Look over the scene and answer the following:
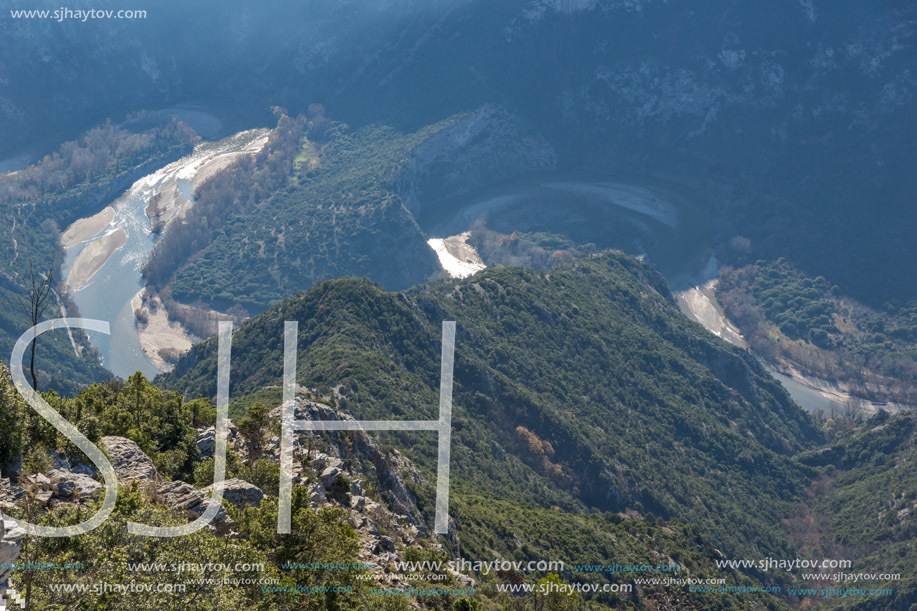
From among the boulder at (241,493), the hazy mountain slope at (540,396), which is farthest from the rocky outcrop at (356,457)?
the hazy mountain slope at (540,396)

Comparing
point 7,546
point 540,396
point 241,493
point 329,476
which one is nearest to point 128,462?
point 241,493

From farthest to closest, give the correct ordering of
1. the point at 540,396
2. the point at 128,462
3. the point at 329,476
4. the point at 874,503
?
the point at 540,396 → the point at 874,503 → the point at 329,476 → the point at 128,462

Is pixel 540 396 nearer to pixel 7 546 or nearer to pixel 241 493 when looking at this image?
pixel 241 493

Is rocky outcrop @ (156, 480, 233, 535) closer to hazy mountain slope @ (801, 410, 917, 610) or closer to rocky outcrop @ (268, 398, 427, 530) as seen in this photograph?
rocky outcrop @ (268, 398, 427, 530)

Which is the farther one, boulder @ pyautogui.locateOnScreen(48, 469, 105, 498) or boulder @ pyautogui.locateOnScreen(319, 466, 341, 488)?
boulder @ pyautogui.locateOnScreen(319, 466, 341, 488)

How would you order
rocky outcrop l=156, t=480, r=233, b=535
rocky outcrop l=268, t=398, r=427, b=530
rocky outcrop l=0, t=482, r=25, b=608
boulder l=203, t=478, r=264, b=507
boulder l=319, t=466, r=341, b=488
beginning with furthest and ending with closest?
rocky outcrop l=268, t=398, r=427, b=530 < boulder l=319, t=466, r=341, b=488 < boulder l=203, t=478, r=264, b=507 < rocky outcrop l=156, t=480, r=233, b=535 < rocky outcrop l=0, t=482, r=25, b=608

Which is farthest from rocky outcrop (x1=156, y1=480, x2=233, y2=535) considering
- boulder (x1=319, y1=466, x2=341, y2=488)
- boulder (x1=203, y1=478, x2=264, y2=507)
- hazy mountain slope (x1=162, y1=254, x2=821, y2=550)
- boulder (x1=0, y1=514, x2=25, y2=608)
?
hazy mountain slope (x1=162, y1=254, x2=821, y2=550)

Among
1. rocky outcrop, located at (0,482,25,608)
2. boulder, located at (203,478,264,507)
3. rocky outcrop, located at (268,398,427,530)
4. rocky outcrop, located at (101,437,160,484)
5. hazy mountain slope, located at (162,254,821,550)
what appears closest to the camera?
rocky outcrop, located at (0,482,25,608)
